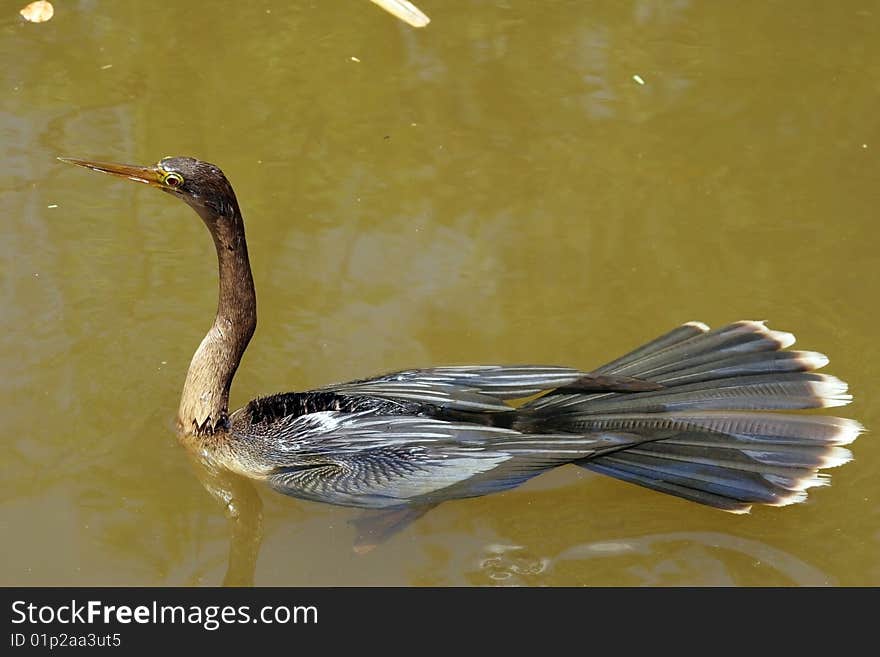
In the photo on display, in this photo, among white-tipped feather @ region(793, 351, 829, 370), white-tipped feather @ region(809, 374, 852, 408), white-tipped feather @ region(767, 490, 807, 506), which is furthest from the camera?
white-tipped feather @ region(793, 351, 829, 370)

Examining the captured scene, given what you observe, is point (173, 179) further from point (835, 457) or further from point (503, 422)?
point (835, 457)

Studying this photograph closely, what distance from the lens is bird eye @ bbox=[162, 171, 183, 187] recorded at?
4711 mm

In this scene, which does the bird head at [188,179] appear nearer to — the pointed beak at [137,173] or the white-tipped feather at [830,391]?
the pointed beak at [137,173]

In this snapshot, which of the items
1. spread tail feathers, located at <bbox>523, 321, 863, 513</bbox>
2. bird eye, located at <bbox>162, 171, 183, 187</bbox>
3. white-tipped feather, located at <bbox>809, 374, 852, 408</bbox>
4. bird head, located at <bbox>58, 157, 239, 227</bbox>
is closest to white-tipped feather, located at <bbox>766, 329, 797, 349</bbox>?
spread tail feathers, located at <bbox>523, 321, 863, 513</bbox>

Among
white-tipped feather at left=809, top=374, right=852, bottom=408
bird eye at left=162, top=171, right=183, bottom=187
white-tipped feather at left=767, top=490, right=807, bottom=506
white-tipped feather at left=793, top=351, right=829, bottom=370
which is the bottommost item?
white-tipped feather at left=767, top=490, right=807, bottom=506

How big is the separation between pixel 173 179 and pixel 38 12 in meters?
A: 3.55

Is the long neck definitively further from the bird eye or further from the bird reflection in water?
the bird eye

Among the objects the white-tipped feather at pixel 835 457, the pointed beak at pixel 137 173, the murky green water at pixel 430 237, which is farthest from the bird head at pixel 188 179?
the white-tipped feather at pixel 835 457

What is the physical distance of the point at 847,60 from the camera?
25.1 feet

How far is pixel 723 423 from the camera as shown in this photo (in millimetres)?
4750

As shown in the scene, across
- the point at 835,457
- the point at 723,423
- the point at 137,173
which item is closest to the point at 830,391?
the point at 835,457

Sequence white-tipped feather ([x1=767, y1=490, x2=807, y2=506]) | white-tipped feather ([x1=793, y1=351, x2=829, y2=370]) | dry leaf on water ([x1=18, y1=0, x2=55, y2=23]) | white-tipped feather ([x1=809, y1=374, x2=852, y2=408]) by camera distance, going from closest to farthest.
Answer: white-tipped feather ([x1=767, y1=490, x2=807, y2=506]), white-tipped feather ([x1=809, y1=374, x2=852, y2=408]), white-tipped feather ([x1=793, y1=351, x2=829, y2=370]), dry leaf on water ([x1=18, y1=0, x2=55, y2=23])

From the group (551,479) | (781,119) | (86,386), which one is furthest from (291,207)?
(781,119)

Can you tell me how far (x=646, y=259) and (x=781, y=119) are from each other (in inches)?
65.7
